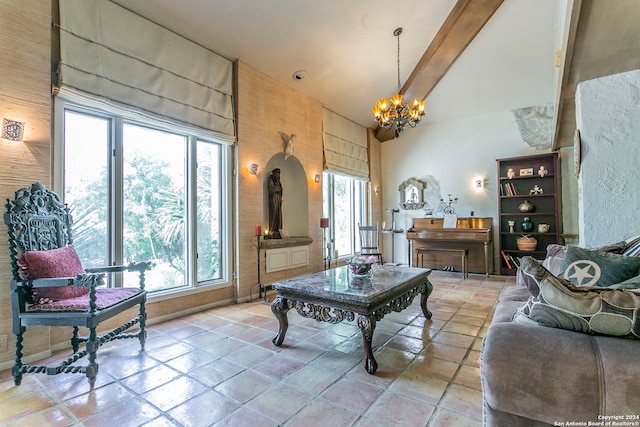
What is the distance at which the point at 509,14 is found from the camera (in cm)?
420

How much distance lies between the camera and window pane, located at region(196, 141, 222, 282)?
3958 mm

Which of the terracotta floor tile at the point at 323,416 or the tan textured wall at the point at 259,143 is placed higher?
the tan textured wall at the point at 259,143

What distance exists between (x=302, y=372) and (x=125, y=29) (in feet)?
12.1

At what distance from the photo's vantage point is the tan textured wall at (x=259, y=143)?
4.28 metres

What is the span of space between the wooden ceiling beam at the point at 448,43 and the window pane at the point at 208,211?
380 cm

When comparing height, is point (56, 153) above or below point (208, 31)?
below

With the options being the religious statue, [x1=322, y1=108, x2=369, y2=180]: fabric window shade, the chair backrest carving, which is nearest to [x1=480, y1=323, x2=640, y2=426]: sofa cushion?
the chair backrest carving

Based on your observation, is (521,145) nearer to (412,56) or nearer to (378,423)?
(412,56)

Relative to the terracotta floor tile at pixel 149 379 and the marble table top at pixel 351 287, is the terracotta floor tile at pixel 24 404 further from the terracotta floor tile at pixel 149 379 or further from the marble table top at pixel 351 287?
the marble table top at pixel 351 287

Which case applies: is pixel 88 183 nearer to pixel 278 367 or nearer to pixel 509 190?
pixel 278 367

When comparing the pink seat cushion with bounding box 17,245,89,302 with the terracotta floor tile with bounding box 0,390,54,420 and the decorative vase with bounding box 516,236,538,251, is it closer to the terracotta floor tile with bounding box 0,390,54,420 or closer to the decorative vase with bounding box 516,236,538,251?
the terracotta floor tile with bounding box 0,390,54,420

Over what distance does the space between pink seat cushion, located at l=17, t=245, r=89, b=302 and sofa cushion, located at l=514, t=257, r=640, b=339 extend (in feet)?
9.50

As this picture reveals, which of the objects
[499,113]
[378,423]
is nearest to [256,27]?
[378,423]

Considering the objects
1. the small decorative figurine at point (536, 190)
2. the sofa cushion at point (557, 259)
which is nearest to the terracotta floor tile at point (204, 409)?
the sofa cushion at point (557, 259)
